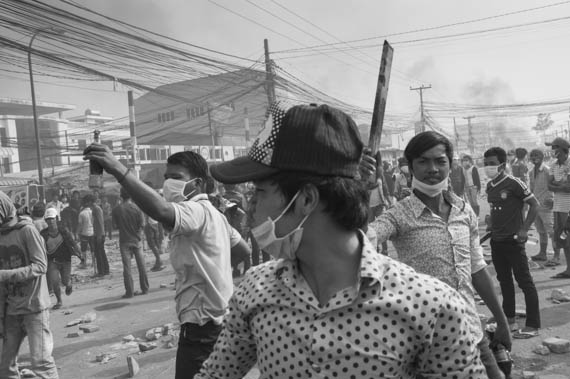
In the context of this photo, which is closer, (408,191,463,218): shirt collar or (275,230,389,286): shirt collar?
(275,230,389,286): shirt collar

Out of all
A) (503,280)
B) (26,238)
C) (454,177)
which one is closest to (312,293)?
(26,238)

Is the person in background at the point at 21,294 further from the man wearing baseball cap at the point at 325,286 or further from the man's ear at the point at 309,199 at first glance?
the man's ear at the point at 309,199

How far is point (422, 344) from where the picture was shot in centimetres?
125

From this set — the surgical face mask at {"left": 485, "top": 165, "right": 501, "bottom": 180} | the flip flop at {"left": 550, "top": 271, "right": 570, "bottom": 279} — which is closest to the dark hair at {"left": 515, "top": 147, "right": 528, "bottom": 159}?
the flip flop at {"left": 550, "top": 271, "right": 570, "bottom": 279}

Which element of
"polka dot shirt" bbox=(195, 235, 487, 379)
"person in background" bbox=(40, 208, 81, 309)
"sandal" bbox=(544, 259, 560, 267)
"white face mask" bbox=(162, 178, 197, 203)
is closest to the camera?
"polka dot shirt" bbox=(195, 235, 487, 379)

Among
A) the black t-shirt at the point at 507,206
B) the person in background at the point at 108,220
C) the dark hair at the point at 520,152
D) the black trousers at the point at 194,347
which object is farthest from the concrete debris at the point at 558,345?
the person in background at the point at 108,220

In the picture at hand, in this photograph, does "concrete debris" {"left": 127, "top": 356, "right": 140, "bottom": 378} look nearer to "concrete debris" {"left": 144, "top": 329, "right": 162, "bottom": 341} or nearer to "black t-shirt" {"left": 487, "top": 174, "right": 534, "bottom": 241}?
"concrete debris" {"left": 144, "top": 329, "right": 162, "bottom": 341}

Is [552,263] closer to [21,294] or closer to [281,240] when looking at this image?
[21,294]

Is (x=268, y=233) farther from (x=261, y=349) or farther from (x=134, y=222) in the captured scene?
(x=134, y=222)

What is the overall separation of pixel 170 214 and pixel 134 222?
710 cm

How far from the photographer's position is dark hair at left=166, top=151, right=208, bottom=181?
3.29m

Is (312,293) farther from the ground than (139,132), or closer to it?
closer to it

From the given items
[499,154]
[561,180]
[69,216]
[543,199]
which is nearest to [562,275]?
[561,180]

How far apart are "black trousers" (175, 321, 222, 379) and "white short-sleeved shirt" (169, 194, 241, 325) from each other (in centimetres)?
4
